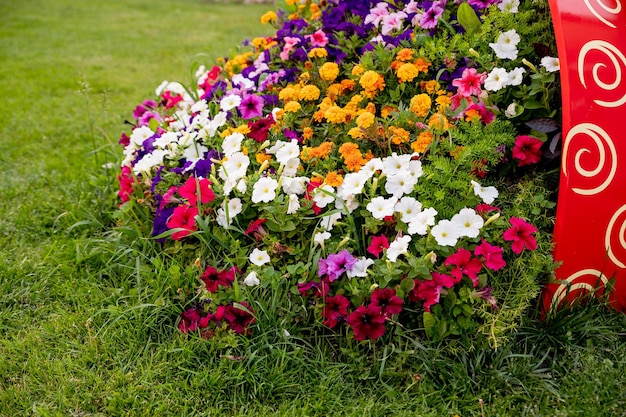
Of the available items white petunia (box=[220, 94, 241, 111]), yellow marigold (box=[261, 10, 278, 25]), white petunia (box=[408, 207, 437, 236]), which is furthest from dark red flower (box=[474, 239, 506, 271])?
yellow marigold (box=[261, 10, 278, 25])

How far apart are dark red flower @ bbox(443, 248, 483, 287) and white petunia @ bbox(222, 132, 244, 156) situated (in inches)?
41.3

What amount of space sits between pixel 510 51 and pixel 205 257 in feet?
5.06

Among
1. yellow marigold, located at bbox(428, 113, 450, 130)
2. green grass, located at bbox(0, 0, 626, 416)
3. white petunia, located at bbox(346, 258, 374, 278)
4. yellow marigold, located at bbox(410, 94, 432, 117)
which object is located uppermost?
yellow marigold, located at bbox(410, 94, 432, 117)

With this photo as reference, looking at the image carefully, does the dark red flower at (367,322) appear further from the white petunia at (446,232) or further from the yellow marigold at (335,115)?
the yellow marigold at (335,115)

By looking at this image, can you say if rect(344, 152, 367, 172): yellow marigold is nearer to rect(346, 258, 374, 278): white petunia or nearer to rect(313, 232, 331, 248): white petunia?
rect(313, 232, 331, 248): white petunia

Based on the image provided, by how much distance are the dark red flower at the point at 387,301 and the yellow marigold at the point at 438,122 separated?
2.40 ft

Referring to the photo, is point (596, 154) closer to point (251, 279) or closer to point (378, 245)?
point (378, 245)

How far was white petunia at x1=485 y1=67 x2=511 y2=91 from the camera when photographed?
2477mm

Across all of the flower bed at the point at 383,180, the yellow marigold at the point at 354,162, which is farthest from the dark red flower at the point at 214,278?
the yellow marigold at the point at 354,162

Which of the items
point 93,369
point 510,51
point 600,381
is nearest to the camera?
point 600,381

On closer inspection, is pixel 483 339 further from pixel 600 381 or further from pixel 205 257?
pixel 205 257

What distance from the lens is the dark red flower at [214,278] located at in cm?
228

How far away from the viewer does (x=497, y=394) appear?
2.07 m

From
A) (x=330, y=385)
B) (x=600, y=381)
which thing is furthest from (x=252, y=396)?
(x=600, y=381)
